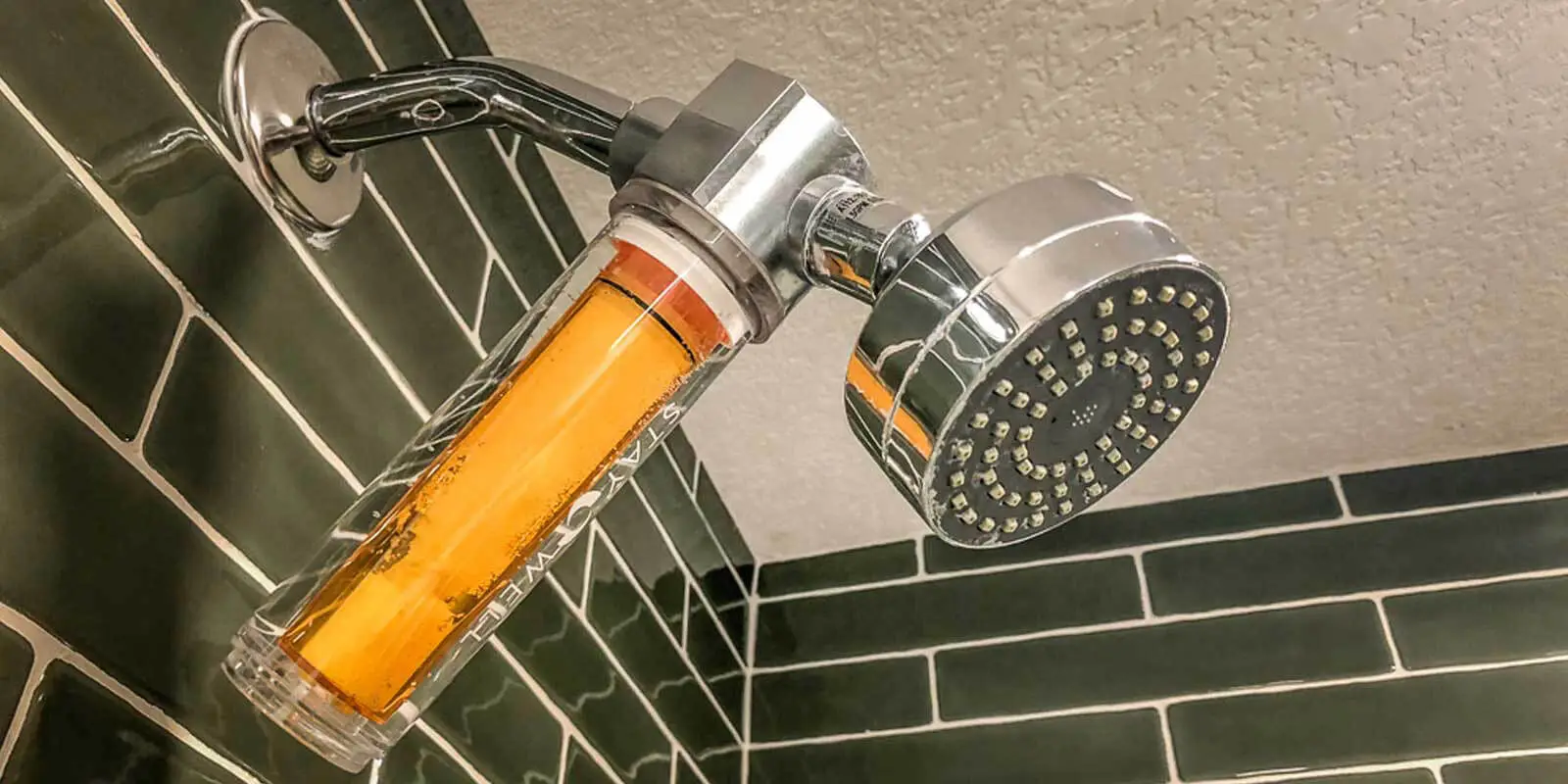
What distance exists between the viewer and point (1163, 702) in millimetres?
885

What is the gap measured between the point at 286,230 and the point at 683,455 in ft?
1.46

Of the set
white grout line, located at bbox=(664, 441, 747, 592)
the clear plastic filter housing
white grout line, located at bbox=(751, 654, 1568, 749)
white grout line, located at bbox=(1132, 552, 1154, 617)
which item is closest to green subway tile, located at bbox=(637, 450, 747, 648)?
white grout line, located at bbox=(664, 441, 747, 592)

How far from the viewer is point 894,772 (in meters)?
0.91

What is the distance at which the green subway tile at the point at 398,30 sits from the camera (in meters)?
0.57

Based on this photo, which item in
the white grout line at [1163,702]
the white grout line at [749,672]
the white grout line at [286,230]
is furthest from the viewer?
the white grout line at [749,672]

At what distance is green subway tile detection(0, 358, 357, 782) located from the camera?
35 centimetres

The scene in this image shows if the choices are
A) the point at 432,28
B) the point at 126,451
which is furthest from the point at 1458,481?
the point at 126,451

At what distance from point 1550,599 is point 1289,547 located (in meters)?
0.18

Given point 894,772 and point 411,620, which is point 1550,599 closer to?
point 894,772

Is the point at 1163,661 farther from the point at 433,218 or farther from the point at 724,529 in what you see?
the point at 433,218

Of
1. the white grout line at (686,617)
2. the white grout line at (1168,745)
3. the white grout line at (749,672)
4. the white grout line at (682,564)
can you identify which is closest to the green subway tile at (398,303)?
the white grout line at (682,564)

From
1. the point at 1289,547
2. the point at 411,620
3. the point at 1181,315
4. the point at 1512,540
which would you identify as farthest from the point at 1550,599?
the point at 411,620

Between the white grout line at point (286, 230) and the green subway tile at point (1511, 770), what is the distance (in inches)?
28.8

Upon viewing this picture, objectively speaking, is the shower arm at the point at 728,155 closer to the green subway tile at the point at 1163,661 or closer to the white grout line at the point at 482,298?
the white grout line at the point at 482,298
